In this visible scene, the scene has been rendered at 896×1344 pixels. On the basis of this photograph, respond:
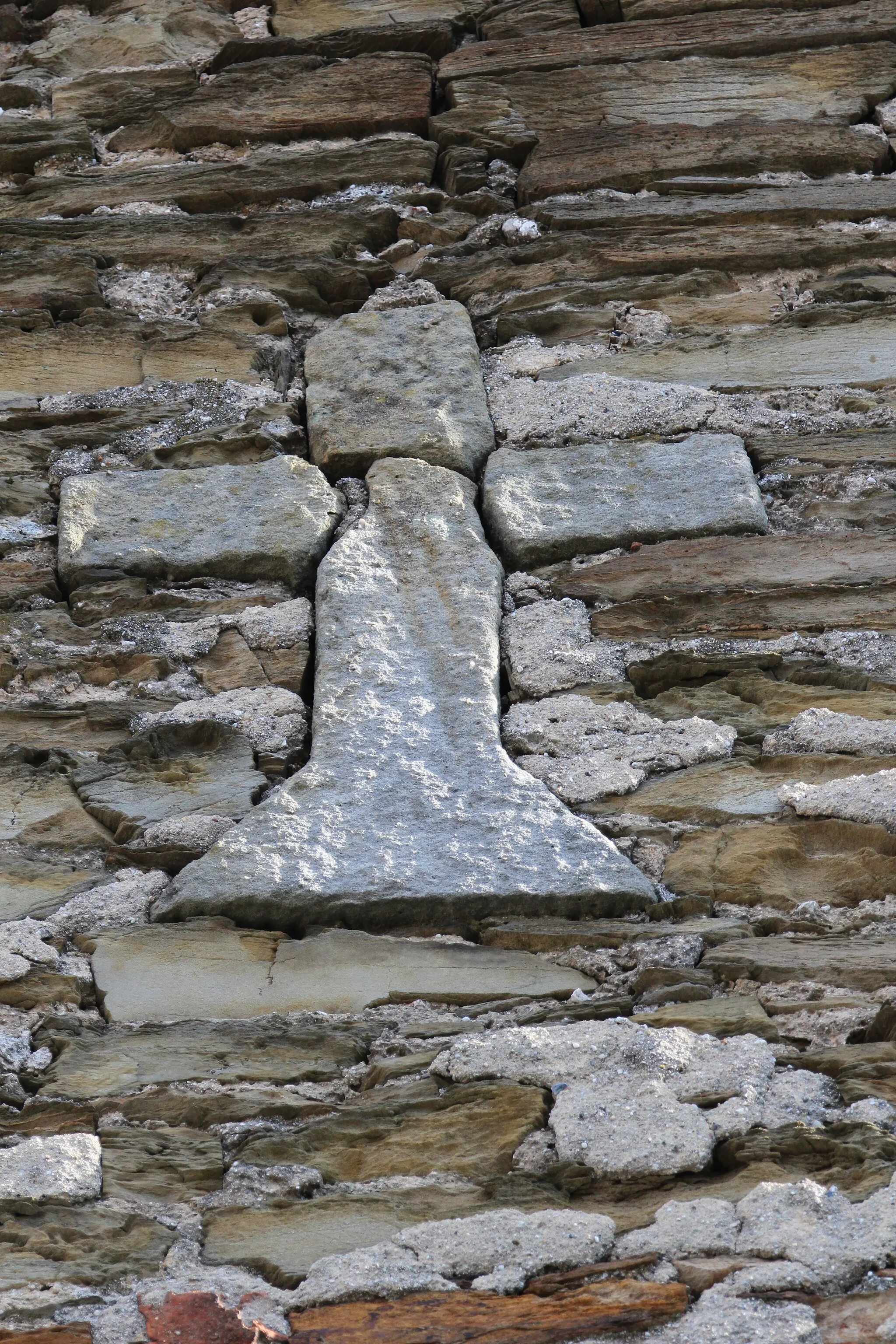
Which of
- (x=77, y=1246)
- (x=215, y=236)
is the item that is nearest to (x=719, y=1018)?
(x=77, y=1246)

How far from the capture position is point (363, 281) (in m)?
3.37

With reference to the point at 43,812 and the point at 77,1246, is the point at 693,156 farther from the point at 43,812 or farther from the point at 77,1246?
the point at 77,1246

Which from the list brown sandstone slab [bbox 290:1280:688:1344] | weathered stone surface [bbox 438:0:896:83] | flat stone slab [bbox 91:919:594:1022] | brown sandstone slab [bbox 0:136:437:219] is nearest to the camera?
brown sandstone slab [bbox 290:1280:688:1344]

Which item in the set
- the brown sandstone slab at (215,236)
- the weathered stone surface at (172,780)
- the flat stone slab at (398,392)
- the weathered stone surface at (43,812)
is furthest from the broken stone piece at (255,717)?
the brown sandstone slab at (215,236)

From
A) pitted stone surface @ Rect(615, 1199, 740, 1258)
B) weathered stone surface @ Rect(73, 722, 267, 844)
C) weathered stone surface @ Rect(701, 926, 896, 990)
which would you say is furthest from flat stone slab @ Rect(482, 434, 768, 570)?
pitted stone surface @ Rect(615, 1199, 740, 1258)

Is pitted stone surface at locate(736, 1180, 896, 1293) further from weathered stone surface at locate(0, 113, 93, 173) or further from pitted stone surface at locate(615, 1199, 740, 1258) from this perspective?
weathered stone surface at locate(0, 113, 93, 173)

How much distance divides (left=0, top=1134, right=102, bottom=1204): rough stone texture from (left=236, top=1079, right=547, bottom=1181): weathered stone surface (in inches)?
6.3

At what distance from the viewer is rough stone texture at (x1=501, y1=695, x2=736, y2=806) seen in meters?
2.29

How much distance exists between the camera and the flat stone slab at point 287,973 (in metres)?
1.97

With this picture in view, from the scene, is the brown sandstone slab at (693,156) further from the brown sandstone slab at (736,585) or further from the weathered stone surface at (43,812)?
the weathered stone surface at (43,812)

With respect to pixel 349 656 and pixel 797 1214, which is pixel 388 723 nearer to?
pixel 349 656

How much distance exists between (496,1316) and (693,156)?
2.84 meters

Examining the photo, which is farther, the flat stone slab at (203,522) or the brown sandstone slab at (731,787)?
the flat stone slab at (203,522)

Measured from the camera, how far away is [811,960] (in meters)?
1.91
